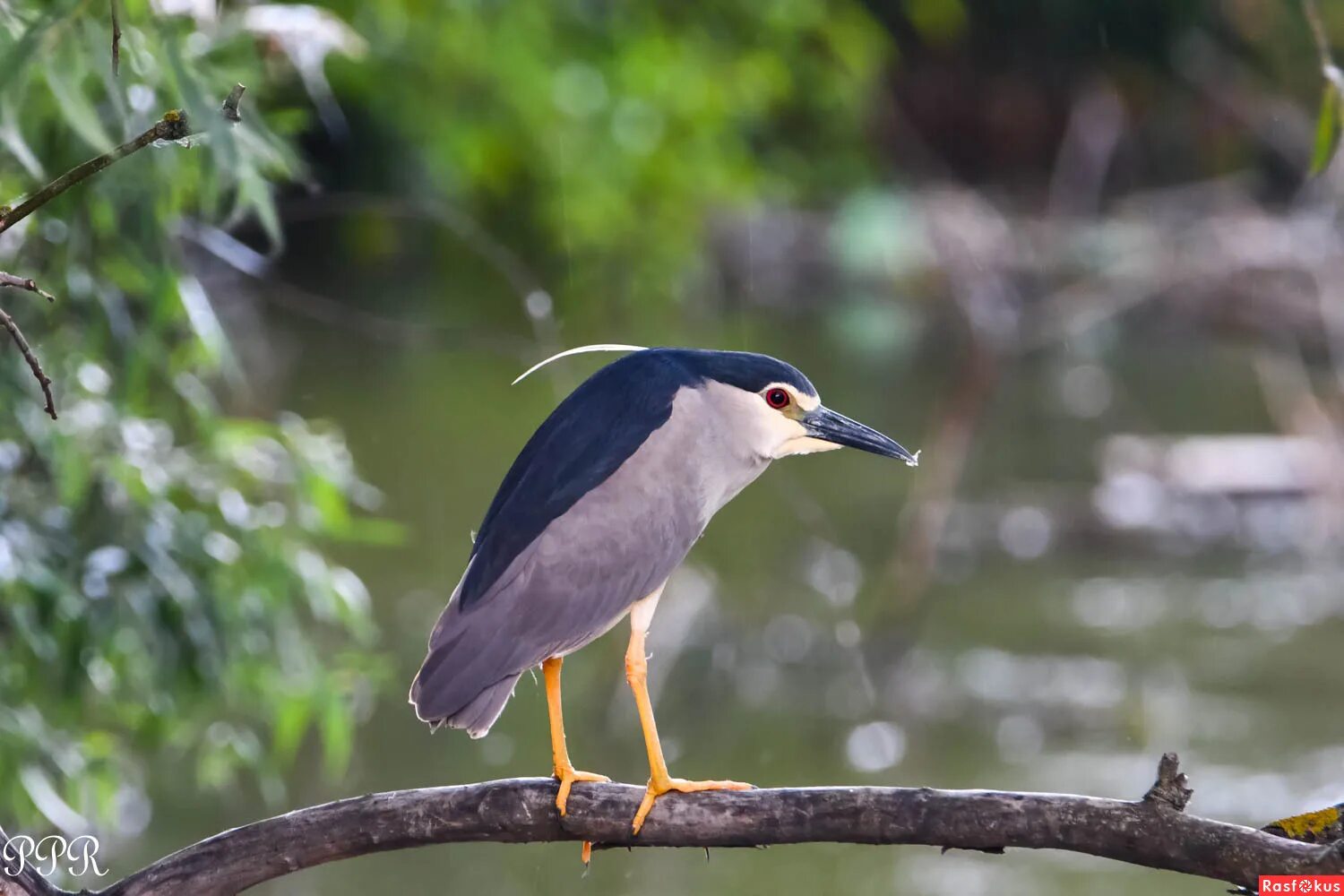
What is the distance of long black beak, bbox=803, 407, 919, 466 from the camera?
113 centimetres

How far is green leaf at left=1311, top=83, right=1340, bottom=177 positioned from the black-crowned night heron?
698 mm

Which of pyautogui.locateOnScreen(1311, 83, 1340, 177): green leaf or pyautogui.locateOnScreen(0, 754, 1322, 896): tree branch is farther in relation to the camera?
pyautogui.locateOnScreen(1311, 83, 1340, 177): green leaf

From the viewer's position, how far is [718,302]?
11.2m

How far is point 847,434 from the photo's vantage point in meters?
1.14

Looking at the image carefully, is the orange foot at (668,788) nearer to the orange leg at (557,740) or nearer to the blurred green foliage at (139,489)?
the orange leg at (557,740)

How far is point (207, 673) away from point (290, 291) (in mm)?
567

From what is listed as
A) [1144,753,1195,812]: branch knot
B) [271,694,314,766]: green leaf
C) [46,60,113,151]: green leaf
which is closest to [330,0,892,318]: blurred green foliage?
[271,694,314,766]: green leaf

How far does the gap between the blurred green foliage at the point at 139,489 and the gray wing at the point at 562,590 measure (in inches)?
29.2

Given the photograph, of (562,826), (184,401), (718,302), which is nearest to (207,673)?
(184,401)

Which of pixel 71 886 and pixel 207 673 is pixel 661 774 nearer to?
pixel 207 673

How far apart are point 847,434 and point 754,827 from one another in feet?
1.11

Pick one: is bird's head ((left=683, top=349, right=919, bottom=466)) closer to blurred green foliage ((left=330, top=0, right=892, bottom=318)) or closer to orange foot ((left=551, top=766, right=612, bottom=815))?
orange foot ((left=551, top=766, right=612, bottom=815))

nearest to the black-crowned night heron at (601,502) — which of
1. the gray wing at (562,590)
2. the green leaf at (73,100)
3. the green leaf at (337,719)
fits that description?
the gray wing at (562,590)

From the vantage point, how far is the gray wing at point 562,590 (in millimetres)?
1165
